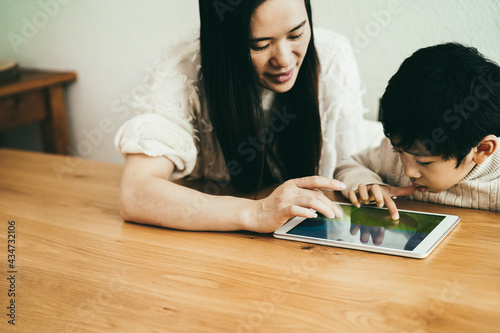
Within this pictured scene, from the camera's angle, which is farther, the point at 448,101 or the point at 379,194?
the point at 379,194

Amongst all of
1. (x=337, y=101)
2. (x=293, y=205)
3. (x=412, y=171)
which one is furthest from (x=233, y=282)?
(x=337, y=101)

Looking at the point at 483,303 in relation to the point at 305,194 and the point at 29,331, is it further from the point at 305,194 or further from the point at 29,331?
the point at 29,331

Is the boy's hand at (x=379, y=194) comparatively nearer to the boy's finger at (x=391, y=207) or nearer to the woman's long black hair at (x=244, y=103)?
the boy's finger at (x=391, y=207)

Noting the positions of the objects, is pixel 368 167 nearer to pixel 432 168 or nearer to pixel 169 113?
pixel 432 168

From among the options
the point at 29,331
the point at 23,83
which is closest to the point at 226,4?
the point at 29,331

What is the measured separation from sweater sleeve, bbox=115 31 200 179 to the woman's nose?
22 centimetres

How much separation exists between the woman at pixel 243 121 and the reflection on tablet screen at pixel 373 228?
1.5 inches

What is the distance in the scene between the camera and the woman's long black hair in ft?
3.59

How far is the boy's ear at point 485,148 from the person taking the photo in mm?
940

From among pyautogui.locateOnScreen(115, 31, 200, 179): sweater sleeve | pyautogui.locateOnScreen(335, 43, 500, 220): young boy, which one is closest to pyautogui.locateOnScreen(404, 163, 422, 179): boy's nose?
pyautogui.locateOnScreen(335, 43, 500, 220): young boy

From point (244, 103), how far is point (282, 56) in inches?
6.3

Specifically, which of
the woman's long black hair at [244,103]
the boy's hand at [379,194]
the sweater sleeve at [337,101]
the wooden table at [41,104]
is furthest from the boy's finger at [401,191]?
the wooden table at [41,104]

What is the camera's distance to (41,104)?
2189mm

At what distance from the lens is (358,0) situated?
66.1 inches
